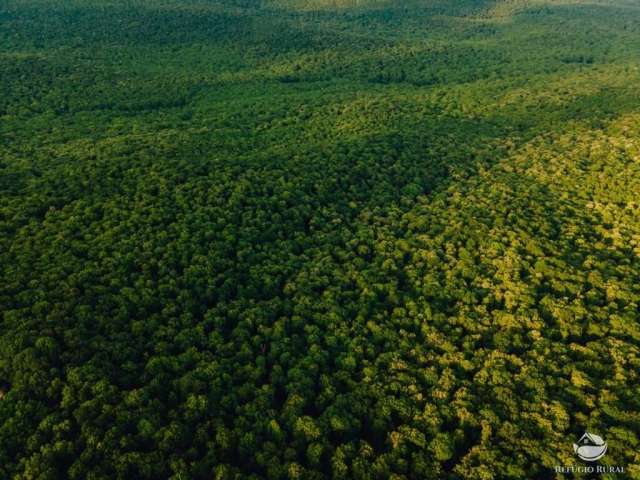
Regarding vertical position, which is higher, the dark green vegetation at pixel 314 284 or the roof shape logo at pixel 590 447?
the dark green vegetation at pixel 314 284

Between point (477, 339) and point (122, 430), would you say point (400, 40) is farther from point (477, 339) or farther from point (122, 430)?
point (122, 430)

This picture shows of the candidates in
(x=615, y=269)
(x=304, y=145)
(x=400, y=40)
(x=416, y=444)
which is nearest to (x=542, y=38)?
(x=400, y=40)
